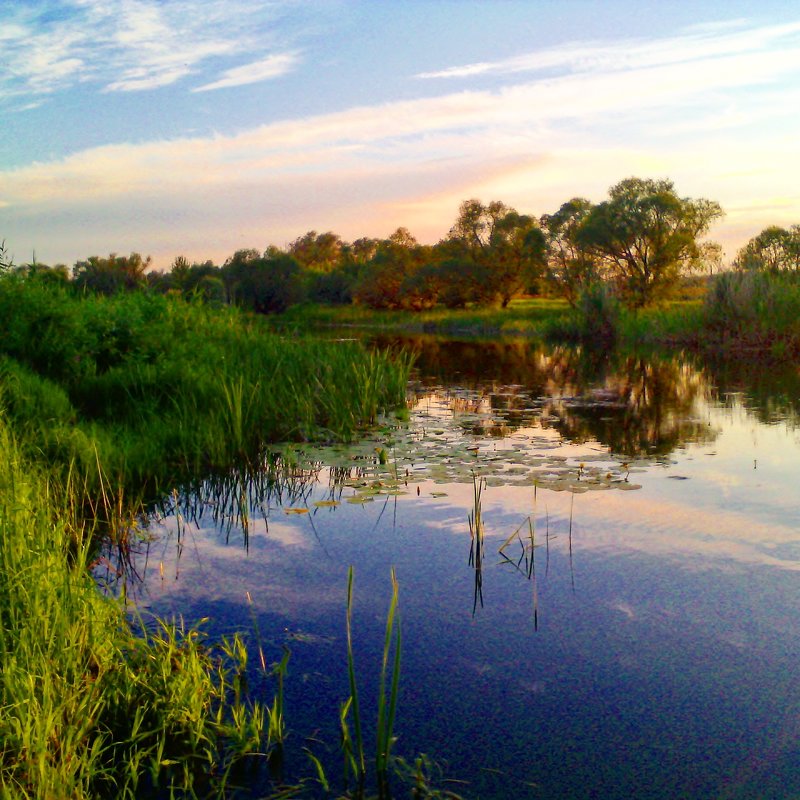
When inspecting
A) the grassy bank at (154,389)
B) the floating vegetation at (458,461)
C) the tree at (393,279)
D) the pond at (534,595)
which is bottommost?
the pond at (534,595)

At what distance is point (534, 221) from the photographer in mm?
54750

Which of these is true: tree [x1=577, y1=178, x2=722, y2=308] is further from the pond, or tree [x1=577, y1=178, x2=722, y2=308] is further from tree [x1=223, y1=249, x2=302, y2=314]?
the pond

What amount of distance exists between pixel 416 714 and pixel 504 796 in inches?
28.2

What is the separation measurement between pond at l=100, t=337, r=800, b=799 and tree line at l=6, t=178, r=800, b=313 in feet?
79.7

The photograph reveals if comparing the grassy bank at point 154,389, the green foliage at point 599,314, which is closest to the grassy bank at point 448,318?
the green foliage at point 599,314

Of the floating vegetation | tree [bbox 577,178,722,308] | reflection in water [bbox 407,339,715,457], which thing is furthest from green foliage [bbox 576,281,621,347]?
the floating vegetation

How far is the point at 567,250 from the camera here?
5209cm

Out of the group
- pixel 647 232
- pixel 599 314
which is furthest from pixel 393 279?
pixel 599 314

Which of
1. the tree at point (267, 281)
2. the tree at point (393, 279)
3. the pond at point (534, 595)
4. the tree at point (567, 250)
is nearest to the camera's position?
the pond at point (534, 595)

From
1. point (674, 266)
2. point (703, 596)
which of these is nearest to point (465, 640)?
point (703, 596)

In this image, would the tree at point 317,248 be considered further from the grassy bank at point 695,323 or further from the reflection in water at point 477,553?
the reflection in water at point 477,553

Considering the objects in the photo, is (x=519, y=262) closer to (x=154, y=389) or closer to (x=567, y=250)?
(x=567, y=250)

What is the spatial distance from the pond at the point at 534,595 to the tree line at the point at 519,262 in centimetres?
2429

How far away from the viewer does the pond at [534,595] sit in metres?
3.63
